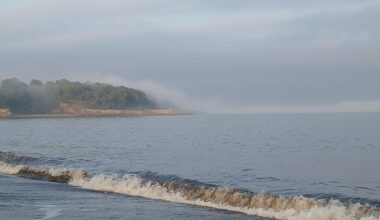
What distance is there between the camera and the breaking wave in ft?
69.7

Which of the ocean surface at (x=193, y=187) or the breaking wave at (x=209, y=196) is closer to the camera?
the breaking wave at (x=209, y=196)

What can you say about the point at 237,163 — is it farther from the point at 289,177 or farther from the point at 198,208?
the point at 198,208

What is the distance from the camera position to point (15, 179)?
32.7 m

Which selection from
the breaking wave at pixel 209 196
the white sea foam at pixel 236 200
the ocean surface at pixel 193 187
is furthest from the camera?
the ocean surface at pixel 193 187

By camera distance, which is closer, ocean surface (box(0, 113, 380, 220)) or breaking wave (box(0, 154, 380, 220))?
breaking wave (box(0, 154, 380, 220))

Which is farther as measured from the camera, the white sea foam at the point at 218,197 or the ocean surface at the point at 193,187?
the ocean surface at the point at 193,187

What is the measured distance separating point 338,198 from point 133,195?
9.94 metres

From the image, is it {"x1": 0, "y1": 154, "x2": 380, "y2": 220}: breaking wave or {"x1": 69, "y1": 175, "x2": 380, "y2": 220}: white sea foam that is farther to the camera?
{"x1": 0, "y1": 154, "x2": 380, "y2": 220}: breaking wave

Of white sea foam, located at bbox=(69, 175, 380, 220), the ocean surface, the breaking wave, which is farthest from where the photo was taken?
the ocean surface

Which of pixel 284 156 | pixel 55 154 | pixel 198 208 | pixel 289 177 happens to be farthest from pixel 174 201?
pixel 55 154

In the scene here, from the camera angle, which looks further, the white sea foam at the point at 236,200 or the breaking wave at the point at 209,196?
the breaking wave at the point at 209,196

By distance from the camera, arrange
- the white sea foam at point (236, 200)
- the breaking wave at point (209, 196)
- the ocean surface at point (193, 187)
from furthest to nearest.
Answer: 1. the ocean surface at point (193, 187)
2. the breaking wave at point (209, 196)
3. the white sea foam at point (236, 200)

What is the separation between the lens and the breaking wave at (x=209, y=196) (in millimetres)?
21242

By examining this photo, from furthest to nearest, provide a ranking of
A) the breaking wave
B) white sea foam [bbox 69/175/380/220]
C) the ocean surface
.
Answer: the ocean surface
the breaking wave
white sea foam [bbox 69/175/380/220]
